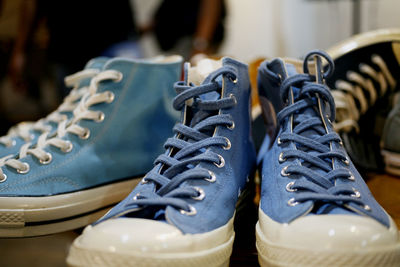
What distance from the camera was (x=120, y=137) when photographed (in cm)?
83

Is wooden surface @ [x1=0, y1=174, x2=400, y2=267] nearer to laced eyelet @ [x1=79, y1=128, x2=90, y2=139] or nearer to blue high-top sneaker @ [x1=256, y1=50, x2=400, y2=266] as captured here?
blue high-top sneaker @ [x1=256, y1=50, x2=400, y2=266]

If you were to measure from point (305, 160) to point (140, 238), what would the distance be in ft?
0.99

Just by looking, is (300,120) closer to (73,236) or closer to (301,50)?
(73,236)

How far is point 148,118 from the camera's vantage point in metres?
0.86

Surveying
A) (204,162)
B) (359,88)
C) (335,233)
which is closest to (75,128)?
(204,162)

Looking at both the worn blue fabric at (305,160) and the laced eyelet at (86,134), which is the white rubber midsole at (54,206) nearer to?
the laced eyelet at (86,134)

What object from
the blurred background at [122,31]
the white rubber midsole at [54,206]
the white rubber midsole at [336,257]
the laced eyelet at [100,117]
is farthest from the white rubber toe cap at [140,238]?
the blurred background at [122,31]

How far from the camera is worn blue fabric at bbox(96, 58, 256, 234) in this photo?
51 cm

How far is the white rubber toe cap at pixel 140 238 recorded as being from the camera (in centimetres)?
45

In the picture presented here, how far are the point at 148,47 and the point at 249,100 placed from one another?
6.67 ft

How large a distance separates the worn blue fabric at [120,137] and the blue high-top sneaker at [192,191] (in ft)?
0.65

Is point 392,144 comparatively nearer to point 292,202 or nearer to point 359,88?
point 359,88

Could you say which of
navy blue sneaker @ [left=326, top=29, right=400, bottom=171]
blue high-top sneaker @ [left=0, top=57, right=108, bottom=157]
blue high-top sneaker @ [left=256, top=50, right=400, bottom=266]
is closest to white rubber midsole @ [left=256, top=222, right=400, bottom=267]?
blue high-top sneaker @ [left=256, top=50, right=400, bottom=266]

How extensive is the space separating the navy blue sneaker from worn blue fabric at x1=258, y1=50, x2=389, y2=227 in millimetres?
304
